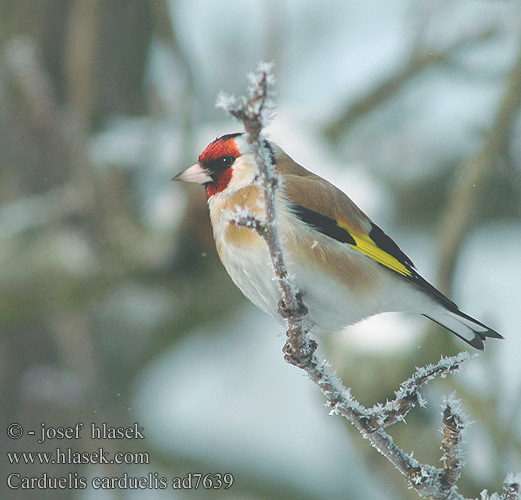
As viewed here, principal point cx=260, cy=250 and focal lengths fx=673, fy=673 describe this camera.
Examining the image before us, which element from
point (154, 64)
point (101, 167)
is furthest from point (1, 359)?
point (154, 64)

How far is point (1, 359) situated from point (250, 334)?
2633 millimetres

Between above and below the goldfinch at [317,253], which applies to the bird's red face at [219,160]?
above

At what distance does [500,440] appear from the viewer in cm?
350

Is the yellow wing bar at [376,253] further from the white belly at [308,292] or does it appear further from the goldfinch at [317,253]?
the white belly at [308,292]

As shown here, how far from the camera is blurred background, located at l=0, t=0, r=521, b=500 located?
407 centimetres

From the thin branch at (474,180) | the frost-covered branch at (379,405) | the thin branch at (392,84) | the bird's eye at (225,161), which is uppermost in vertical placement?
the thin branch at (392,84)

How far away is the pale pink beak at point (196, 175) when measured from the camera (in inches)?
73.2

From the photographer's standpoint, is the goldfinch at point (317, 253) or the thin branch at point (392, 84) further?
the thin branch at point (392, 84)

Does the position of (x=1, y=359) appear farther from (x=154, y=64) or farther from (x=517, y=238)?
(x=517, y=238)

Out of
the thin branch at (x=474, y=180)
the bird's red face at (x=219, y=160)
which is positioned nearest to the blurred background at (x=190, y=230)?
the thin branch at (x=474, y=180)

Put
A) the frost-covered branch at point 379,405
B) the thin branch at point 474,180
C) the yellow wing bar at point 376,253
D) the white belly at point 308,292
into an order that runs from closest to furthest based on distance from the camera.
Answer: the frost-covered branch at point 379,405 → the white belly at point 308,292 → the yellow wing bar at point 376,253 → the thin branch at point 474,180

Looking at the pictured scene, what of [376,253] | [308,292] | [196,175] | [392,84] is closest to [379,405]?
[308,292]

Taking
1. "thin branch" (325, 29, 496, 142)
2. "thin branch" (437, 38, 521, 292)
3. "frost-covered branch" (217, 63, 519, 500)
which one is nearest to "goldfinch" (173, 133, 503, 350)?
"frost-covered branch" (217, 63, 519, 500)

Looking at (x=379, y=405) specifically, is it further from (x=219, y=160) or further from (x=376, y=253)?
(x=219, y=160)
